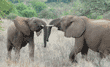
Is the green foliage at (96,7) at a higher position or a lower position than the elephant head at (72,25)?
lower

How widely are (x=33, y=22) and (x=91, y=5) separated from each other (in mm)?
10414

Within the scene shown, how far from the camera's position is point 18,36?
4172 millimetres

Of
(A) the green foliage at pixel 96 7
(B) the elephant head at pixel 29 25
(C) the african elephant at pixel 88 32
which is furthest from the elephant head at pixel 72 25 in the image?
(A) the green foliage at pixel 96 7

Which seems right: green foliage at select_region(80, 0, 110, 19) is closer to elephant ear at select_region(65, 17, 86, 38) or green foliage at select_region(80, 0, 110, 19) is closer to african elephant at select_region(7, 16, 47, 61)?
elephant ear at select_region(65, 17, 86, 38)

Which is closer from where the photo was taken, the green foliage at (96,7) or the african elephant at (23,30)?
the african elephant at (23,30)

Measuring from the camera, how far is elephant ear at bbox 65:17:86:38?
3.89 m

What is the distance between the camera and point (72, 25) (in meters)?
4.04

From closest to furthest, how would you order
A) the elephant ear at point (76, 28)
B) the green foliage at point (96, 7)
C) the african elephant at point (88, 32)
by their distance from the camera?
1. the african elephant at point (88, 32)
2. the elephant ear at point (76, 28)
3. the green foliage at point (96, 7)

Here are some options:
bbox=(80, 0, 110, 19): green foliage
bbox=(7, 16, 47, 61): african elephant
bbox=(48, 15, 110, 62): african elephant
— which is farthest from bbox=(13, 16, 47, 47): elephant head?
bbox=(80, 0, 110, 19): green foliage

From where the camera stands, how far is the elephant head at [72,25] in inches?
154

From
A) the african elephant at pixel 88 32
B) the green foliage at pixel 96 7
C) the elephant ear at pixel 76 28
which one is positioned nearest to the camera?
the african elephant at pixel 88 32

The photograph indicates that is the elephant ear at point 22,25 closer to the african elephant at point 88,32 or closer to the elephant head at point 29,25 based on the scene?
the elephant head at point 29,25

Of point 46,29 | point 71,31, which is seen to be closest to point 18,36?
point 46,29

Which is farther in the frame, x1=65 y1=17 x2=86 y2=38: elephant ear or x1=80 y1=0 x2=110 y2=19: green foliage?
x1=80 y1=0 x2=110 y2=19: green foliage
